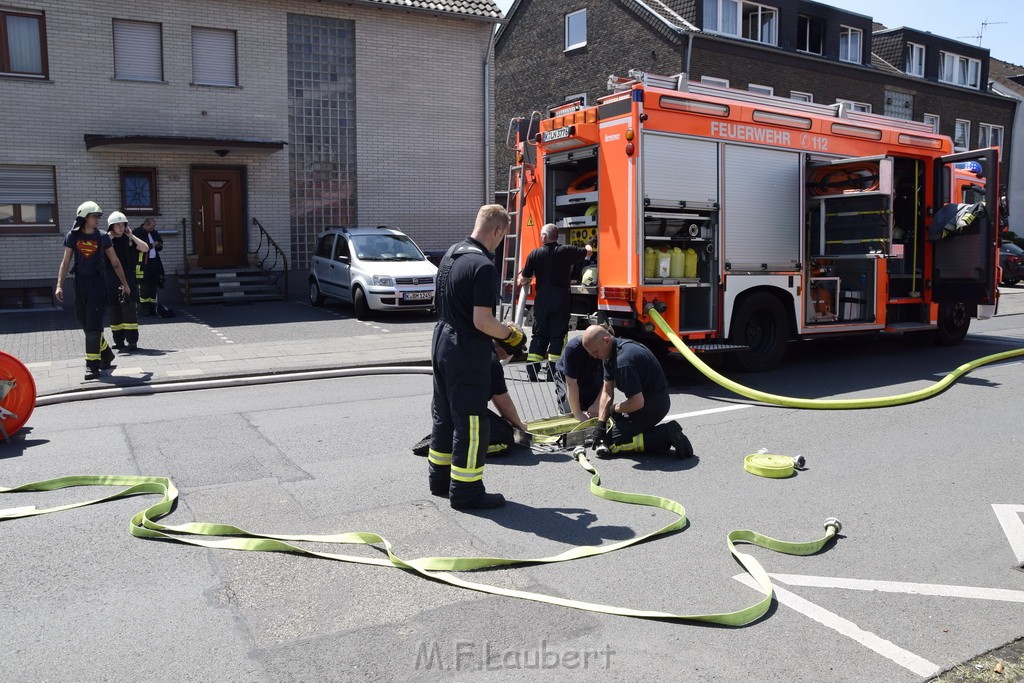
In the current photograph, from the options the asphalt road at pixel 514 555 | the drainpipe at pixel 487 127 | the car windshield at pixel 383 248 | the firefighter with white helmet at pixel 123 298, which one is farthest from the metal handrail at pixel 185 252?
the asphalt road at pixel 514 555

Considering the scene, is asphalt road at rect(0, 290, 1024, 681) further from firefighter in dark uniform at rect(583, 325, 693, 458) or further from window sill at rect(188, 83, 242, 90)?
window sill at rect(188, 83, 242, 90)

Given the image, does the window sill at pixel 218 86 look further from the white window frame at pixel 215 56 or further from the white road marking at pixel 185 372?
the white road marking at pixel 185 372

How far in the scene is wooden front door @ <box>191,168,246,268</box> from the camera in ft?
63.3

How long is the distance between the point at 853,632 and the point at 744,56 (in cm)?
2551

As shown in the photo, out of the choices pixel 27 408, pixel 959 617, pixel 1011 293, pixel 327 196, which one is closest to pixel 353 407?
pixel 27 408

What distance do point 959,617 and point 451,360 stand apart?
2916mm

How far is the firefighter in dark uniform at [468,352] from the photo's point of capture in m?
5.16

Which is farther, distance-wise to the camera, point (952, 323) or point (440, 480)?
point (952, 323)

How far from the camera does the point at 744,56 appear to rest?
26.6 meters

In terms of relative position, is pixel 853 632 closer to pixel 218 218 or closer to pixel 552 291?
pixel 552 291

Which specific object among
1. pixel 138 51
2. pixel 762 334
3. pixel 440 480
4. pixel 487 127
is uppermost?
pixel 138 51

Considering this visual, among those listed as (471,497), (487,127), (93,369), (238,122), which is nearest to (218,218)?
(238,122)

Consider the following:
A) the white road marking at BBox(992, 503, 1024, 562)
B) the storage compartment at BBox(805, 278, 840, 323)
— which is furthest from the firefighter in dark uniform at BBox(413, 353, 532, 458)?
the storage compartment at BBox(805, 278, 840, 323)

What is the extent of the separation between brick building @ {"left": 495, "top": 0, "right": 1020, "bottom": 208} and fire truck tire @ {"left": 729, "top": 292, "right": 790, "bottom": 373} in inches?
644
